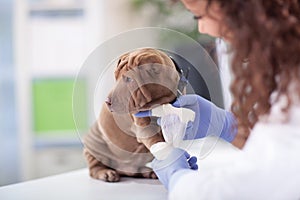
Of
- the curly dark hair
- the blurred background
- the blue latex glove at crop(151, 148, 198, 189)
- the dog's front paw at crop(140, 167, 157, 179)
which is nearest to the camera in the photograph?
the curly dark hair

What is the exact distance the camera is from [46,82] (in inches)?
115

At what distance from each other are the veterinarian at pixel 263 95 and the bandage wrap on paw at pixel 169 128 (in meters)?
0.11

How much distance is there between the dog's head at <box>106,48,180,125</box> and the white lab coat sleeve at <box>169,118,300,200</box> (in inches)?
6.9

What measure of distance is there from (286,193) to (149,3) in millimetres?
2456

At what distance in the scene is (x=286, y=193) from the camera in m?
0.61

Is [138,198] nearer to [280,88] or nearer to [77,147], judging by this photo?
[280,88]

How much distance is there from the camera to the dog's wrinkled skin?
734 millimetres

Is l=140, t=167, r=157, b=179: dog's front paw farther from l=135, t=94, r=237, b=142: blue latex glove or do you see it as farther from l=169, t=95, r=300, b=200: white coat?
l=169, t=95, r=300, b=200: white coat

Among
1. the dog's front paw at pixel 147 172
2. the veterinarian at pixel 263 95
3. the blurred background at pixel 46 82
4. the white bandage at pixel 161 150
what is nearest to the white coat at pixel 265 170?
the veterinarian at pixel 263 95

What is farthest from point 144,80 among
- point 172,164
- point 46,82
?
point 46,82

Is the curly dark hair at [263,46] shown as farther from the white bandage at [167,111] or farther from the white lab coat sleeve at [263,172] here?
the white bandage at [167,111]

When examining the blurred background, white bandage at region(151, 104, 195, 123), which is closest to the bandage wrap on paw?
white bandage at region(151, 104, 195, 123)

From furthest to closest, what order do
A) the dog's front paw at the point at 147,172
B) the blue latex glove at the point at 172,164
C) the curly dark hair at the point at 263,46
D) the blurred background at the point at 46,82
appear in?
the blurred background at the point at 46,82
the dog's front paw at the point at 147,172
the blue latex glove at the point at 172,164
the curly dark hair at the point at 263,46

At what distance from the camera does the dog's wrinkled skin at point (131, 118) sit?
28.9 inches
